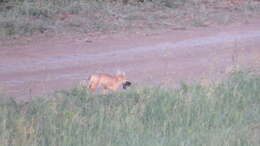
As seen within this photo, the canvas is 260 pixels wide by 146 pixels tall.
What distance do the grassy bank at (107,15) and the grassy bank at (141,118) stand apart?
690 centimetres

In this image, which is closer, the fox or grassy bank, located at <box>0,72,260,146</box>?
grassy bank, located at <box>0,72,260,146</box>

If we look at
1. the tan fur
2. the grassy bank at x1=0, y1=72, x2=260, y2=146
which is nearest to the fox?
the tan fur

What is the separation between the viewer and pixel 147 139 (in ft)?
24.1

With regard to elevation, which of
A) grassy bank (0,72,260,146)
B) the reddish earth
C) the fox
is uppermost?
grassy bank (0,72,260,146)

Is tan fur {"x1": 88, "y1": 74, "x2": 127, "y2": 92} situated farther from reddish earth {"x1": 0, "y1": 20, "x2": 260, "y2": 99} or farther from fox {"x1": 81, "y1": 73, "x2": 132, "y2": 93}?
reddish earth {"x1": 0, "y1": 20, "x2": 260, "y2": 99}

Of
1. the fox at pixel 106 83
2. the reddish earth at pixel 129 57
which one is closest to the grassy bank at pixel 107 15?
the reddish earth at pixel 129 57

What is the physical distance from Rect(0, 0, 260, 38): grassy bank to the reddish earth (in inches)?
22.1

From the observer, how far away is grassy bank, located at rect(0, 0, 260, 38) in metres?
16.3

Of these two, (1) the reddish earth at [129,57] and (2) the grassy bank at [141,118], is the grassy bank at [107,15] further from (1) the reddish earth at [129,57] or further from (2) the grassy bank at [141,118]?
(2) the grassy bank at [141,118]

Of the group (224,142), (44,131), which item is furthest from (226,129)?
(44,131)

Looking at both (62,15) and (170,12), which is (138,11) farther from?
(62,15)

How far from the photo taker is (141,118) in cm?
810

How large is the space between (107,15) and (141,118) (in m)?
10.2

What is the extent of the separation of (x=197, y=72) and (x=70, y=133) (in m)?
5.75
